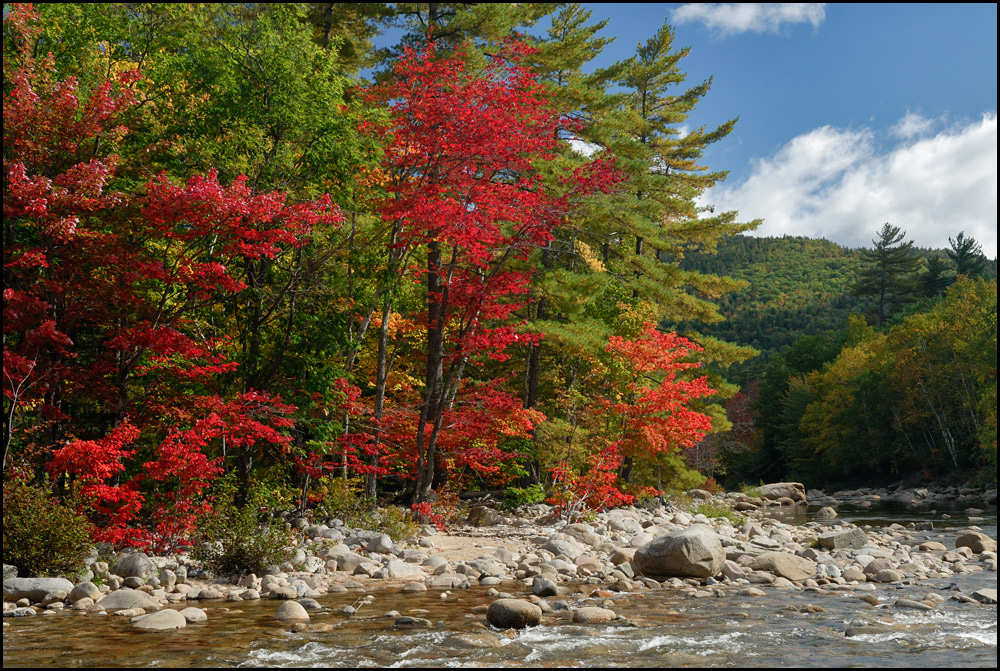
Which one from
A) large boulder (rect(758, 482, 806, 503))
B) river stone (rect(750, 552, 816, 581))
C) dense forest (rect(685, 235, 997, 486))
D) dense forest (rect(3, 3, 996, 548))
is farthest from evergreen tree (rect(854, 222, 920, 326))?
river stone (rect(750, 552, 816, 581))

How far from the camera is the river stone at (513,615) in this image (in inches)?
252

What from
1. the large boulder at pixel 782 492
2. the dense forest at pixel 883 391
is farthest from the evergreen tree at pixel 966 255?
the large boulder at pixel 782 492

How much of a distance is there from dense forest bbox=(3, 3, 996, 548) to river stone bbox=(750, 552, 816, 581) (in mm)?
4744

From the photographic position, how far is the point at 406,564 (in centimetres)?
942

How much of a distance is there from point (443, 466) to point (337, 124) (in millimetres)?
7003

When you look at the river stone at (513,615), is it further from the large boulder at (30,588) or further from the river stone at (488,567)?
the large boulder at (30,588)

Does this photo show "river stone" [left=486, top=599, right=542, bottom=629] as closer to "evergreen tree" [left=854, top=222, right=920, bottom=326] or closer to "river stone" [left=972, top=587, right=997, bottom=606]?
"river stone" [left=972, top=587, right=997, bottom=606]

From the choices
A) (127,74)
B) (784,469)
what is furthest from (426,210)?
(784,469)

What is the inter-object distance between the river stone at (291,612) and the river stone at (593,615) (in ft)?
8.49

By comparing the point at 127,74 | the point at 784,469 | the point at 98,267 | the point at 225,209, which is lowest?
the point at 784,469

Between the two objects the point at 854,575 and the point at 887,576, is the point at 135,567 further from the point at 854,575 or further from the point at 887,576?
the point at 887,576

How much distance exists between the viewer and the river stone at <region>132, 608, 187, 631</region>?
6.09 metres

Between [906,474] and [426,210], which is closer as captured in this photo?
[426,210]

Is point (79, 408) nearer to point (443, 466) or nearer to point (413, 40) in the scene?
point (443, 466)
